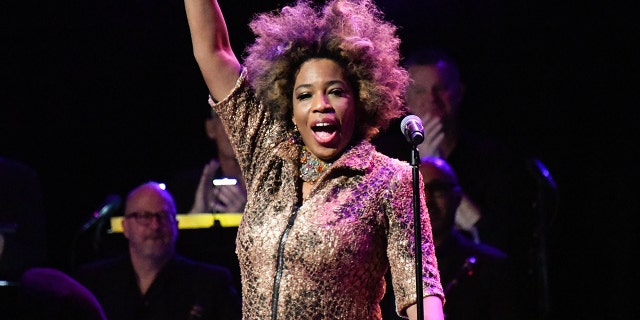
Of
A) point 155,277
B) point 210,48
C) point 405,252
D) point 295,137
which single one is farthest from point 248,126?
point 155,277

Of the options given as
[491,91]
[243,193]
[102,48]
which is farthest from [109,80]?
[491,91]

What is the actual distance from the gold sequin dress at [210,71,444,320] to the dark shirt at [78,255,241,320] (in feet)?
8.54

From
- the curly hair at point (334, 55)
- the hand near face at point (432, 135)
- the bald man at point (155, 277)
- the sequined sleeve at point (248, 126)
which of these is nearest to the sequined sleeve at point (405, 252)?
the curly hair at point (334, 55)

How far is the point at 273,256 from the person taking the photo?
10.4 feet

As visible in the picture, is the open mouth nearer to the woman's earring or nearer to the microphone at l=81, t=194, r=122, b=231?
the woman's earring

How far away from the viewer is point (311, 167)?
3359mm

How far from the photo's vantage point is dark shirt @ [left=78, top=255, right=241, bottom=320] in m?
5.84

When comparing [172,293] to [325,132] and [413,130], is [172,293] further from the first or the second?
[413,130]

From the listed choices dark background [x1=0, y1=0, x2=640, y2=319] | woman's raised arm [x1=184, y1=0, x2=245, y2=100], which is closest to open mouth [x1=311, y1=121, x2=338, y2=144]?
woman's raised arm [x1=184, y1=0, x2=245, y2=100]

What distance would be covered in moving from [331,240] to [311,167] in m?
0.32

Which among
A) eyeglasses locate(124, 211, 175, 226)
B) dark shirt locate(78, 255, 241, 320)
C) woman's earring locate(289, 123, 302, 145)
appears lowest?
dark shirt locate(78, 255, 241, 320)

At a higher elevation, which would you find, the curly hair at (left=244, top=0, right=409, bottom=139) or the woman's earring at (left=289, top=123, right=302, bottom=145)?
the curly hair at (left=244, top=0, right=409, bottom=139)

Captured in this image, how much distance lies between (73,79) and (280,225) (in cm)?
416

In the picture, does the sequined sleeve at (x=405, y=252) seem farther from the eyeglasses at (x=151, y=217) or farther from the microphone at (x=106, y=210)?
the microphone at (x=106, y=210)
